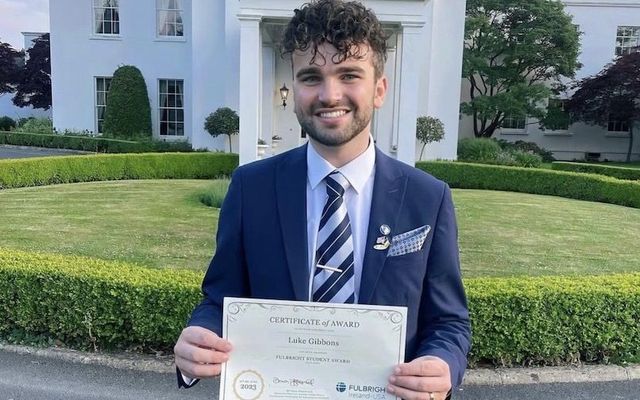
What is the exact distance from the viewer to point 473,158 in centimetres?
1858

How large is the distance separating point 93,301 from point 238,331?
3.10 m

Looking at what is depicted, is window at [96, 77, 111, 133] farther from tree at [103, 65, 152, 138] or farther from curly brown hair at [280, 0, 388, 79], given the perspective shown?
curly brown hair at [280, 0, 388, 79]

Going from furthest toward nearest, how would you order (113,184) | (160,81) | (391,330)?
(160,81) < (113,184) < (391,330)

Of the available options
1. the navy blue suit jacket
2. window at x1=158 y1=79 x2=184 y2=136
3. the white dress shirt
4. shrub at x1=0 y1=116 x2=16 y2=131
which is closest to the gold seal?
the navy blue suit jacket

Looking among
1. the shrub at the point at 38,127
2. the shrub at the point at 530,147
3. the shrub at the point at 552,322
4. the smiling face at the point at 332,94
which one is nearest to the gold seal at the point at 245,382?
the smiling face at the point at 332,94

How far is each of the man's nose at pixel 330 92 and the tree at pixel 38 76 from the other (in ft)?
115

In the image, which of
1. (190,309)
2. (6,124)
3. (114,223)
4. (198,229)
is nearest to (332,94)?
(190,309)

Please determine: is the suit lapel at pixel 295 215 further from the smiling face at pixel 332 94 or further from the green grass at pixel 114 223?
the green grass at pixel 114 223

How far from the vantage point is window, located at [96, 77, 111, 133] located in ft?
72.2

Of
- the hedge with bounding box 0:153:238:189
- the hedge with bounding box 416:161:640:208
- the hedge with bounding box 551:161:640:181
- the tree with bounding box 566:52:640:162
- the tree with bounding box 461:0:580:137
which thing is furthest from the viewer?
the tree with bounding box 566:52:640:162

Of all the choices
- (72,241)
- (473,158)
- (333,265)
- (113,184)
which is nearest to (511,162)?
(473,158)

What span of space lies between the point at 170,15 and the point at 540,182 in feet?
52.1

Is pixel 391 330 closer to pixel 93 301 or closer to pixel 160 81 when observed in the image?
pixel 93 301
